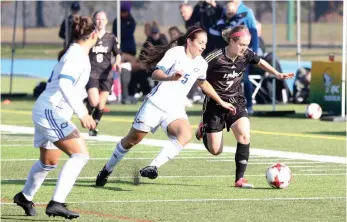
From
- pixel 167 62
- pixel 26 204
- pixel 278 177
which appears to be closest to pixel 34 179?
pixel 26 204

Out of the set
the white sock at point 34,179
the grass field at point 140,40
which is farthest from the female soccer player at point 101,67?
the grass field at point 140,40

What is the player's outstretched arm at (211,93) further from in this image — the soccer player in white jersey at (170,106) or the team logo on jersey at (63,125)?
the team logo on jersey at (63,125)

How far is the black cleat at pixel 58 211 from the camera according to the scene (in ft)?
36.3

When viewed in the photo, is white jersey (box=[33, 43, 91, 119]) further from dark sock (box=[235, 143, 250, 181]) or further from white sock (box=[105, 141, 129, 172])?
dark sock (box=[235, 143, 250, 181])

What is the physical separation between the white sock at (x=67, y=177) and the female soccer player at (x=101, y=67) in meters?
9.22

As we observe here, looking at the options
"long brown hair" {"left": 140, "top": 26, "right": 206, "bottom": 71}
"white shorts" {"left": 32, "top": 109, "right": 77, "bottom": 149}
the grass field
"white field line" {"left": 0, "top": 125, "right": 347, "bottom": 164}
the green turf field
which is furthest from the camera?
the grass field

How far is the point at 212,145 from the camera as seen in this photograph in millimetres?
14789

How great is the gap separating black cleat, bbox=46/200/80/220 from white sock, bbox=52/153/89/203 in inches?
2.6

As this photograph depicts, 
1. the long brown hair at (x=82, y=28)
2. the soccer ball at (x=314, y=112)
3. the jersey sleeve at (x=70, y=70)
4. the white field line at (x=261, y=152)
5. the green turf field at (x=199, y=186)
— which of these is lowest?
the soccer ball at (x=314, y=112)

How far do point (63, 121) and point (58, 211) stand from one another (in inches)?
33.3

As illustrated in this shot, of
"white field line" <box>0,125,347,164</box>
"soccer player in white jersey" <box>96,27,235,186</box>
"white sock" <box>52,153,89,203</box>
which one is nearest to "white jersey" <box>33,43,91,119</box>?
"white sock" <box>52,153,89,203</box>

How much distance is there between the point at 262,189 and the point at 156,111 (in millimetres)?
1436

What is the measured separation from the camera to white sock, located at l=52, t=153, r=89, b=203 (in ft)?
36.7

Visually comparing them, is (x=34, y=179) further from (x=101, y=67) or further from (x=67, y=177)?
(x=101, y=67)
